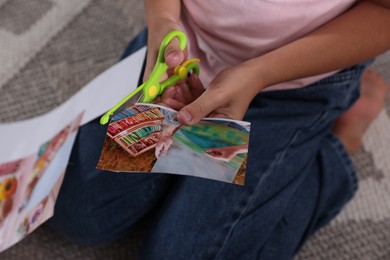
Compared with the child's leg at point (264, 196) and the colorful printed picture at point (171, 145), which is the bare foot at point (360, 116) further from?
the colorful printed picture at point (171, 145)

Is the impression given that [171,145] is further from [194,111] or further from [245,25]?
[245,25]

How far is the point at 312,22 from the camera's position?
0.66 meters

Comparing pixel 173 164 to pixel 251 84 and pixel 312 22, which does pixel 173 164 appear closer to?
pixel 251 84

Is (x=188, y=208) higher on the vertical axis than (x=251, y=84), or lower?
lower

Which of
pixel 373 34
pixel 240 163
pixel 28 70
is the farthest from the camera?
pixel 28 70

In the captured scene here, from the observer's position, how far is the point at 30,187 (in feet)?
2.24

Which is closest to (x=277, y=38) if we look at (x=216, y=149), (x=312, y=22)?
(x=312, y=22)

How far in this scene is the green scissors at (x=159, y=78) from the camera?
1.73 ft

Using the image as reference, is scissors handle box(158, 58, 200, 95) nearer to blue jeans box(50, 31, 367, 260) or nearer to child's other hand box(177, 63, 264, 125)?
child's other hand box(177, 63, 264, 125)

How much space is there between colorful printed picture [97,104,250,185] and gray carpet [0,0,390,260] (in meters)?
0.34

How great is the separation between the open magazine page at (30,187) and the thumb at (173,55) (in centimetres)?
26

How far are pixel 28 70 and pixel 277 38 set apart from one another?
562 mm

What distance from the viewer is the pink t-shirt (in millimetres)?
637

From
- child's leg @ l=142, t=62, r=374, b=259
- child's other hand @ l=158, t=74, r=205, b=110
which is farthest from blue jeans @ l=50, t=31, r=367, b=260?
child's other hand @ l=158, t=74, r=205, b=110
